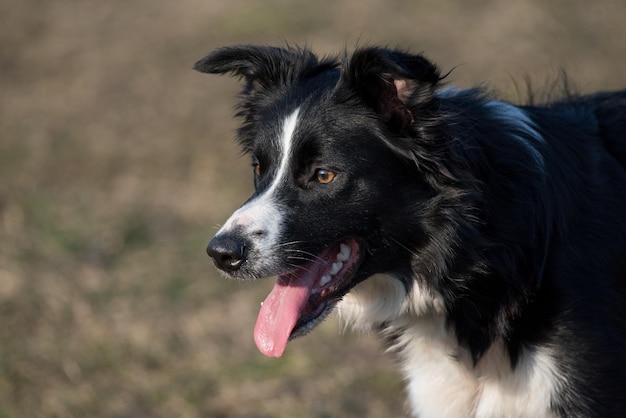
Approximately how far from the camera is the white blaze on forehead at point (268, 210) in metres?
3.39

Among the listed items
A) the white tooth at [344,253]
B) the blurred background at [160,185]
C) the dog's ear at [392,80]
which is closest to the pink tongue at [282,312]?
the white tooth at [344,253]

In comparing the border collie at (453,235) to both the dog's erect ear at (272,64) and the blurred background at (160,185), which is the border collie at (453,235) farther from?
the blurred background at (160,185)

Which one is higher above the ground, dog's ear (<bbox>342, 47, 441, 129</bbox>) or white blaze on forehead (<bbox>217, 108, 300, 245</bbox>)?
dog's ear (<bbox>342, 47, 441, 129</bbox>)

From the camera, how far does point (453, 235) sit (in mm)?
3459

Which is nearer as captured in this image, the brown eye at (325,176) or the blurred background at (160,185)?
the brown eye at (325,176)

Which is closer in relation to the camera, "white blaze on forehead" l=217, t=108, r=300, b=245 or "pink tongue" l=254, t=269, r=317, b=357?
"white blaze on forehead" l=217, t=108, r=300, b=245

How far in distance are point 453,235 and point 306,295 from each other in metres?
0.65

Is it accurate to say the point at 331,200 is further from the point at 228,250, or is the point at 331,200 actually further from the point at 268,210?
the point at 228,250

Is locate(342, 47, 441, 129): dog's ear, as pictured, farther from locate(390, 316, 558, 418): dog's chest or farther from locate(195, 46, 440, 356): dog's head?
locate(390, 316, 558, 418): dog's chest

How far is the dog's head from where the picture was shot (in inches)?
134

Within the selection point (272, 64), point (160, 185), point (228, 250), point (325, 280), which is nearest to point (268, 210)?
point (228, 250)

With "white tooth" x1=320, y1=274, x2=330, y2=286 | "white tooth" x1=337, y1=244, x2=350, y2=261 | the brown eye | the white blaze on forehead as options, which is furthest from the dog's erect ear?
"white tooth" x1=320, y1=274, x2=330, y2=286

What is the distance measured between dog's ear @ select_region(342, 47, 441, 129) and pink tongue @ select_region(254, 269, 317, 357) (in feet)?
2.46

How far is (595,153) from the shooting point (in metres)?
3.68
